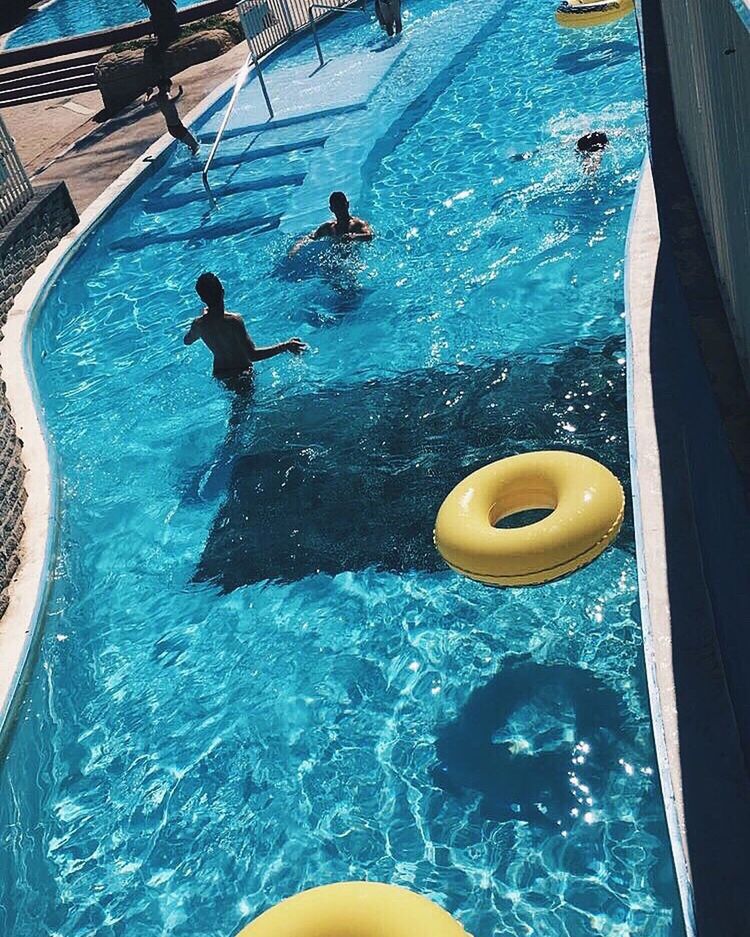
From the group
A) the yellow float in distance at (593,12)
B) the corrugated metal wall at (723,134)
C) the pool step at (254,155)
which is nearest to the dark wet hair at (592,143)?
the pool step at (254,155)

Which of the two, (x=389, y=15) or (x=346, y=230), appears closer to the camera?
(x=346, y=230)

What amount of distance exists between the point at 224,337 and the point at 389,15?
41.6 ft

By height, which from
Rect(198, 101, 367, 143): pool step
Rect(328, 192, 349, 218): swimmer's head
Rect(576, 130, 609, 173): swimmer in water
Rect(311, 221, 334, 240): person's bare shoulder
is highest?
Rect(328, 192, 349, 218): swimmer's head

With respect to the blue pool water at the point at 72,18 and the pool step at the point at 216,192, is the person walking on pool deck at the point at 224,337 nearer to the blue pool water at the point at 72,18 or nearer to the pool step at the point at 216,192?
the pool step at the point at 216,192

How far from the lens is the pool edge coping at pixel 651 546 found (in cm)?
424

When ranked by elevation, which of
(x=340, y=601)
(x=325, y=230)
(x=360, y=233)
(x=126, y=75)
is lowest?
(x=340, y=601)

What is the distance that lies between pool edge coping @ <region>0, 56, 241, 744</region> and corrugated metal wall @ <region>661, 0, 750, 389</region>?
16.7 feet

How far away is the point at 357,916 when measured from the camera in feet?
13.4

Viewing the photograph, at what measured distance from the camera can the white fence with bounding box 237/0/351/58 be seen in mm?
18766

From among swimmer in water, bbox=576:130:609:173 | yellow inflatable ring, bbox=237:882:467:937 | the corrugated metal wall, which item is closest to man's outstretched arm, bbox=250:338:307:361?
the corrugated metal wall

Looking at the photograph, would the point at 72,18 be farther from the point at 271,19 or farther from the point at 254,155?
the point at 254,155

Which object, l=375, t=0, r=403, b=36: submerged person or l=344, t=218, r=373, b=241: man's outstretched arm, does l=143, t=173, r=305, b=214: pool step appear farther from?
l=375, t=0, r=403, b=36: submerged person

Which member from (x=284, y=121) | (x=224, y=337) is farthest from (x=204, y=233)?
(x=224, y=337)

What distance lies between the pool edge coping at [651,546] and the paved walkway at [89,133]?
9809 mm
